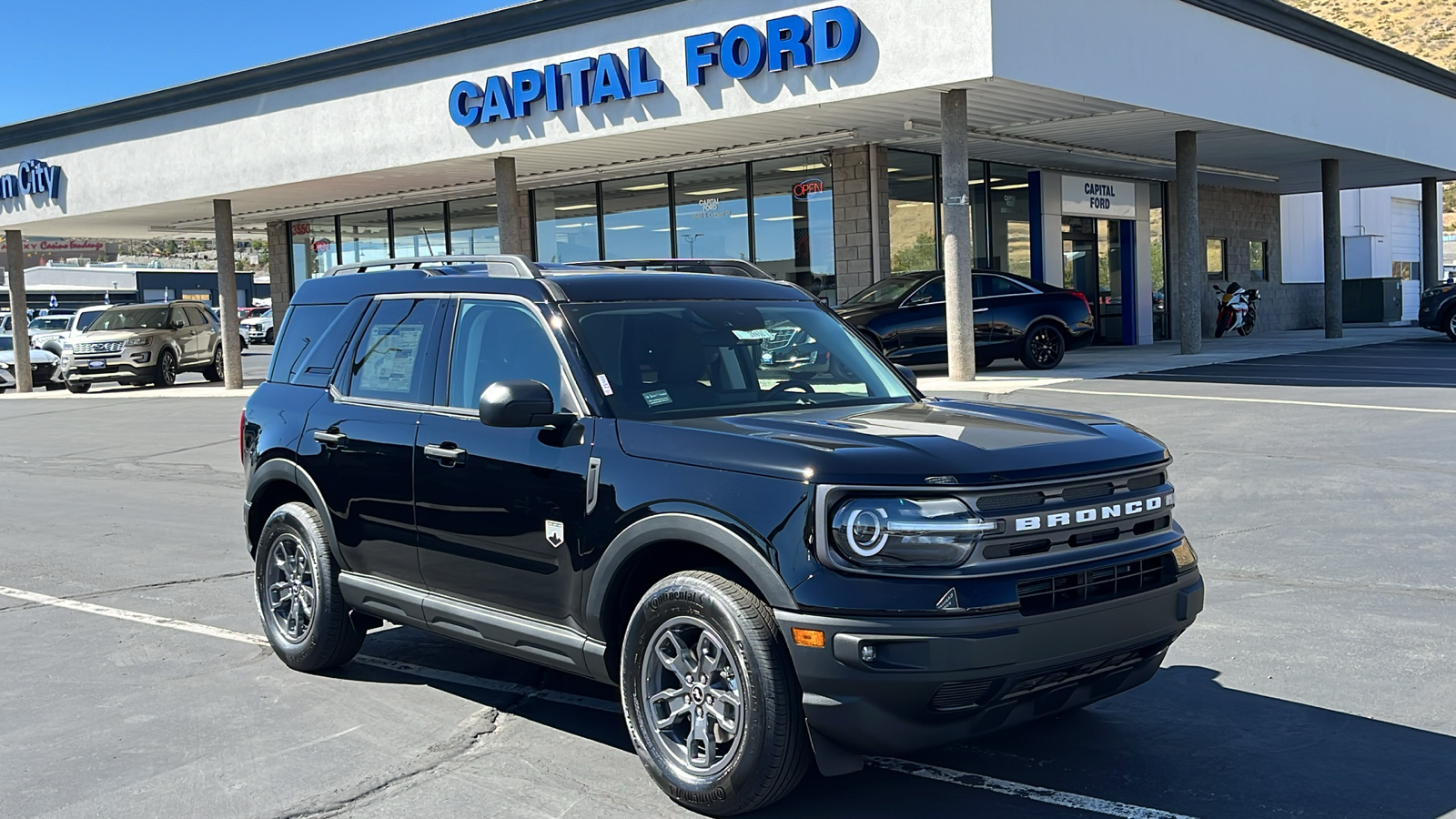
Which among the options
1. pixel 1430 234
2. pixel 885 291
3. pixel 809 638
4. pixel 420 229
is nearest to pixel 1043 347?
pixel 885 291

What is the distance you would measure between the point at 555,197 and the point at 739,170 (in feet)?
17.6

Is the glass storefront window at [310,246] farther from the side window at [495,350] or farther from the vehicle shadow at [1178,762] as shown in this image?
the vehicle shadow at [1178,762]

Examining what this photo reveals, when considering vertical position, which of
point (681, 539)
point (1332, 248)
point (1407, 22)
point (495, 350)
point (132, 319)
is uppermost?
point (1407, 22)

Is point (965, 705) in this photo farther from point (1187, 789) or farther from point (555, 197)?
point (555, 197)

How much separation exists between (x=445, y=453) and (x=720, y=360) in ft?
3.87

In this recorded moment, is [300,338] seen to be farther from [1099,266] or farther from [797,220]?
[1099,266]

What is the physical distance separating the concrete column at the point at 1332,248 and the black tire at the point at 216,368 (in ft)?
83.3

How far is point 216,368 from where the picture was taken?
31.1 m

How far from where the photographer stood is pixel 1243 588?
736 centimetres

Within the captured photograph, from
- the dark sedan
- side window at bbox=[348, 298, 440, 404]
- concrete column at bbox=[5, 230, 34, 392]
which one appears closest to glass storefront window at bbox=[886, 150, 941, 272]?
the dark sedan

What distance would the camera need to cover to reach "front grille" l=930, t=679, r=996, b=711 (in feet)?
12.8

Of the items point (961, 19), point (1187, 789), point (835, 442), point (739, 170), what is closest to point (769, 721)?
point (835, 442)

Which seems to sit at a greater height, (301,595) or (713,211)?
(713,211)

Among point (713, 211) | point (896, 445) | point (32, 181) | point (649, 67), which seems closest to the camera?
point (896, 445)
